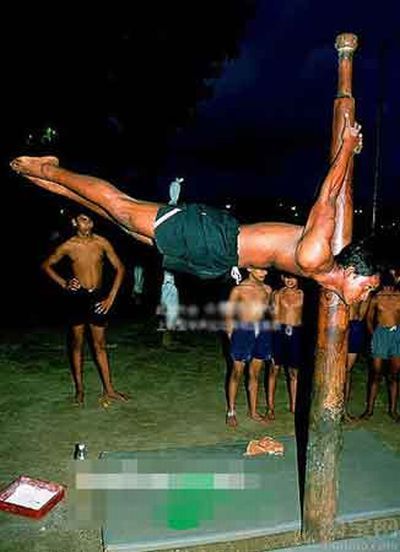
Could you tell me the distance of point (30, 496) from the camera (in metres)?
5.05

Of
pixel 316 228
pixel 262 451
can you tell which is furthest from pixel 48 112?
pixel 316 228

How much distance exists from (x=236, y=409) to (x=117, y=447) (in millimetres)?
1977

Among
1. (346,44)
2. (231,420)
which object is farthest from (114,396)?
(346,44)

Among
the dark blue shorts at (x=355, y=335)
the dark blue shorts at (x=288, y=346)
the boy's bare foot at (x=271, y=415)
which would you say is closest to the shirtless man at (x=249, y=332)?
the boy's bare foot at (x=271, y=415)

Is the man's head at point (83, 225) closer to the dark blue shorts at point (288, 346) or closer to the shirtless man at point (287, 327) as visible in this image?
the shirtless man at point (287, 327)

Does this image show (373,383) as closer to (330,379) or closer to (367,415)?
(367,415)

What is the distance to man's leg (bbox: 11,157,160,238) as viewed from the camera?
4312 mm

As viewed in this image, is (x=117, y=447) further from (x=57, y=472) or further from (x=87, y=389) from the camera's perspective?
(x=87, y=389)

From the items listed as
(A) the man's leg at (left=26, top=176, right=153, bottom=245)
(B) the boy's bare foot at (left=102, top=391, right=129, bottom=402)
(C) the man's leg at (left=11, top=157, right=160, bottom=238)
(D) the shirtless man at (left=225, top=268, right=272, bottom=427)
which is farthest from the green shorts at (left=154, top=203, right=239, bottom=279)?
(B) the boy's bare foot at (left=102, top=391, right=129, bottom=402)

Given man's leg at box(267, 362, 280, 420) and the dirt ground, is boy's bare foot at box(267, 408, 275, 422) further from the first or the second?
the dirt ground

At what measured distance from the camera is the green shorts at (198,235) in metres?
4.27

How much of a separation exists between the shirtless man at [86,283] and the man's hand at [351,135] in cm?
438

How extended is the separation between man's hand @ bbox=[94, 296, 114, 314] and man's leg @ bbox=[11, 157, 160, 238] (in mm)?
2874

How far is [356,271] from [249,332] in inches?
127
